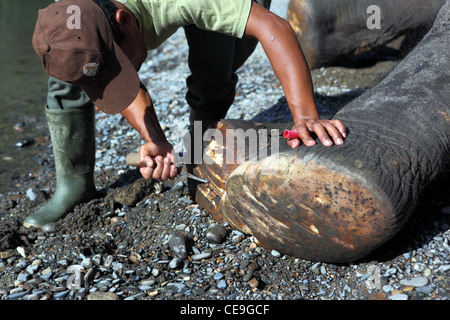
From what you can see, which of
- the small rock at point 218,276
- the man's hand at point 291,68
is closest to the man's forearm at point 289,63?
the man's hand at point 291,68

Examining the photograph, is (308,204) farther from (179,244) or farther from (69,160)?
(69,160)

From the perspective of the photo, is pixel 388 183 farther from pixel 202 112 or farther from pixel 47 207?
pixel 47 207

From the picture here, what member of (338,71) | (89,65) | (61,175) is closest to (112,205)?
(61,175)

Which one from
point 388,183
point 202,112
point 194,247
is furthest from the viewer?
point 202,112

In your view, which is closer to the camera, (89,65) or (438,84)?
(89,65)

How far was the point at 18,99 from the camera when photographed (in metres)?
6.08

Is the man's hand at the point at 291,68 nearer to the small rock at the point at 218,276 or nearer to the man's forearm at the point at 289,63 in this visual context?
the man's forearm at the point at 289,63

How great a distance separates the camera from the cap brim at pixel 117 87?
8.60ft

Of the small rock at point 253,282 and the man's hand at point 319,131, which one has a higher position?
the man's hand at point 319,131

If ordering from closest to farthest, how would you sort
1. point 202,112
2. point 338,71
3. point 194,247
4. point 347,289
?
point 347,289 → point 194,247 → point 202,112 → point 338,71

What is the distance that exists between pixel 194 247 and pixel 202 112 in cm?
136

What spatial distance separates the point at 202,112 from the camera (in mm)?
3953

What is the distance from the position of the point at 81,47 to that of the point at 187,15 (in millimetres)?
605

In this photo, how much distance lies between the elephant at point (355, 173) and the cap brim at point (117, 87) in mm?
672
